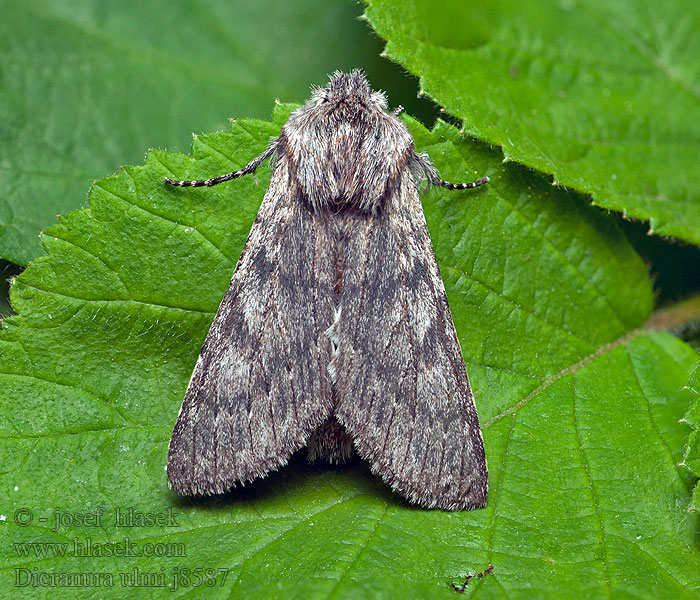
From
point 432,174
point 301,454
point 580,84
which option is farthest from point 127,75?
point 301,454

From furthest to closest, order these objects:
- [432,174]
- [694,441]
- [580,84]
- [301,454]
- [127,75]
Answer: [127,75] → [580,84] → [432,174] → [301,454] → [694,441]

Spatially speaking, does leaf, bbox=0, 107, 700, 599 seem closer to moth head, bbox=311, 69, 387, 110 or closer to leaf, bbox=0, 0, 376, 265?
moth head, bbox=311, 69, 387, 110

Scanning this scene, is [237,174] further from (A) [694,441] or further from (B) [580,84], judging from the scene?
(A) [694,441]

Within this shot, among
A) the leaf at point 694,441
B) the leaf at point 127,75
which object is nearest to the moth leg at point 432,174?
the leaf at point 694,441

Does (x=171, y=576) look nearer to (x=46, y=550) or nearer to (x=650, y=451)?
(x=46, y=550)

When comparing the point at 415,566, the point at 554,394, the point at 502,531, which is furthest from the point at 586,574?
the point at 554,394

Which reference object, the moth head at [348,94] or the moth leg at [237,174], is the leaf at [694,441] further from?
the moth leg at [237,174]

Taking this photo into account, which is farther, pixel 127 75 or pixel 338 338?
pixel 127 75

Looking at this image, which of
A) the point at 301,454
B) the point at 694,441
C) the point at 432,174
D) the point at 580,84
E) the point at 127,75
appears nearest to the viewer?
the point at 694,441
